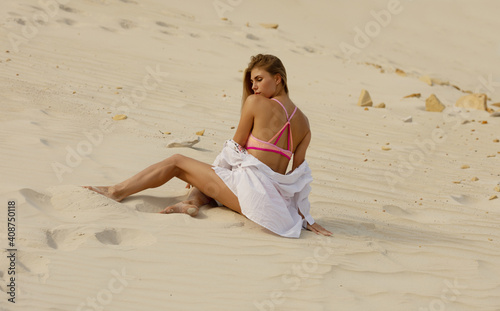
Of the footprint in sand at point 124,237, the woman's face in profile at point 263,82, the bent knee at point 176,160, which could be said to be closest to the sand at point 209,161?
the footprint in sand at point 124,237

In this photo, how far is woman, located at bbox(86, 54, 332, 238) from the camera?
4215 mm

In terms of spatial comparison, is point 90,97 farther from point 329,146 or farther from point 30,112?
point 329,146

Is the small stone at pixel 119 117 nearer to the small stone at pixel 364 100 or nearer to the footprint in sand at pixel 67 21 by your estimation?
the small stone at pixel 364 100

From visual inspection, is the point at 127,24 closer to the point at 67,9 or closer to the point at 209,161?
the point at 67,9

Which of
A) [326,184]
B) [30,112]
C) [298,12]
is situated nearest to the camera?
[326,184]

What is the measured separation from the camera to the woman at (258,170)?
4215mm

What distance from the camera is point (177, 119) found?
7109mm

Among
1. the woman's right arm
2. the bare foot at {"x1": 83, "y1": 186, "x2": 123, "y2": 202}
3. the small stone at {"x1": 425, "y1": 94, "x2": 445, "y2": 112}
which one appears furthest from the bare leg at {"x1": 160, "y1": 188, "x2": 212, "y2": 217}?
the small stone at {"x1": 425, "y1": 94, "x2": 445, "y2": 112}

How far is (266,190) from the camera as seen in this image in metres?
4.23

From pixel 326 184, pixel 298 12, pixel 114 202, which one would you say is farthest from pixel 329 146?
pixel 298 12

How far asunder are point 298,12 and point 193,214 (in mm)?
13699

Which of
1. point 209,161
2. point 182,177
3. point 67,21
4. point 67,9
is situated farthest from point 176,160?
point 67,9

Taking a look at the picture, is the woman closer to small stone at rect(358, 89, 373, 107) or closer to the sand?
the sand

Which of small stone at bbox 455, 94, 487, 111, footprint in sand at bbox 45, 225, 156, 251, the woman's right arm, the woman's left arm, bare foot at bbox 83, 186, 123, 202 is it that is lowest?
footprint in sand at bbox 45, 225, 156, 251
